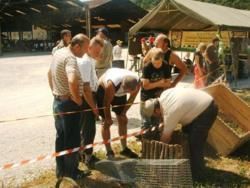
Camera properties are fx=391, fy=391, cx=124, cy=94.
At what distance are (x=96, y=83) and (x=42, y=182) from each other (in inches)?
60.8

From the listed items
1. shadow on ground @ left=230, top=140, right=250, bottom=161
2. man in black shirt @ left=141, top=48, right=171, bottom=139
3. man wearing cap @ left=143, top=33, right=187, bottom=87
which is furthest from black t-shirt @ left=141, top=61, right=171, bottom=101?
shadow on ground @ left=230, top=140, right=250, bottom=161

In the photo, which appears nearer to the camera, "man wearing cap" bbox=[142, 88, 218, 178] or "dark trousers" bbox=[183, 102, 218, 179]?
"man wearing cap" bbox=[142, 88, 218, 178]

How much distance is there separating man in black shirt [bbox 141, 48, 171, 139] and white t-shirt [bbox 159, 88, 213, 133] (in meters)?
0.96

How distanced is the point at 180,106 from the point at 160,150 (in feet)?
1.79

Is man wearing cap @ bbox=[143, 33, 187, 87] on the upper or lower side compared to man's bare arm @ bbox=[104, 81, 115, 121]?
upper

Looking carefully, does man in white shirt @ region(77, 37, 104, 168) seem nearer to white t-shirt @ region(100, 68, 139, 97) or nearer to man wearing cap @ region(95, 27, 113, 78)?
white t-shirt @ region(100, 68, 139, 97)

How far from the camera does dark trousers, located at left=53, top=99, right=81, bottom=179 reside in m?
4.43

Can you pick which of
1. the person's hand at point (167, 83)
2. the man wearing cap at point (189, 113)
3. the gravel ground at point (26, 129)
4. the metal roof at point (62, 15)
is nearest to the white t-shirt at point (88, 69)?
the person's hand at point (167, 83)

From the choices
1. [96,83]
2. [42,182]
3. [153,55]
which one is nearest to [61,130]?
[42,182]

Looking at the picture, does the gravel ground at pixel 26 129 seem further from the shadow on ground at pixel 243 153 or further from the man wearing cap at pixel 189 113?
the shadow on ground at pixel 243 153

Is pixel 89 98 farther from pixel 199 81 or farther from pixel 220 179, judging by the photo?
pixel 199 81

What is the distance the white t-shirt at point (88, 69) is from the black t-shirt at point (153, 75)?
0.73 metres

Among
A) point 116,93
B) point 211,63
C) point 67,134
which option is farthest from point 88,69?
point 211,63

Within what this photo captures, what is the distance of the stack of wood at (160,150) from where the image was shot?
4.28 metres
